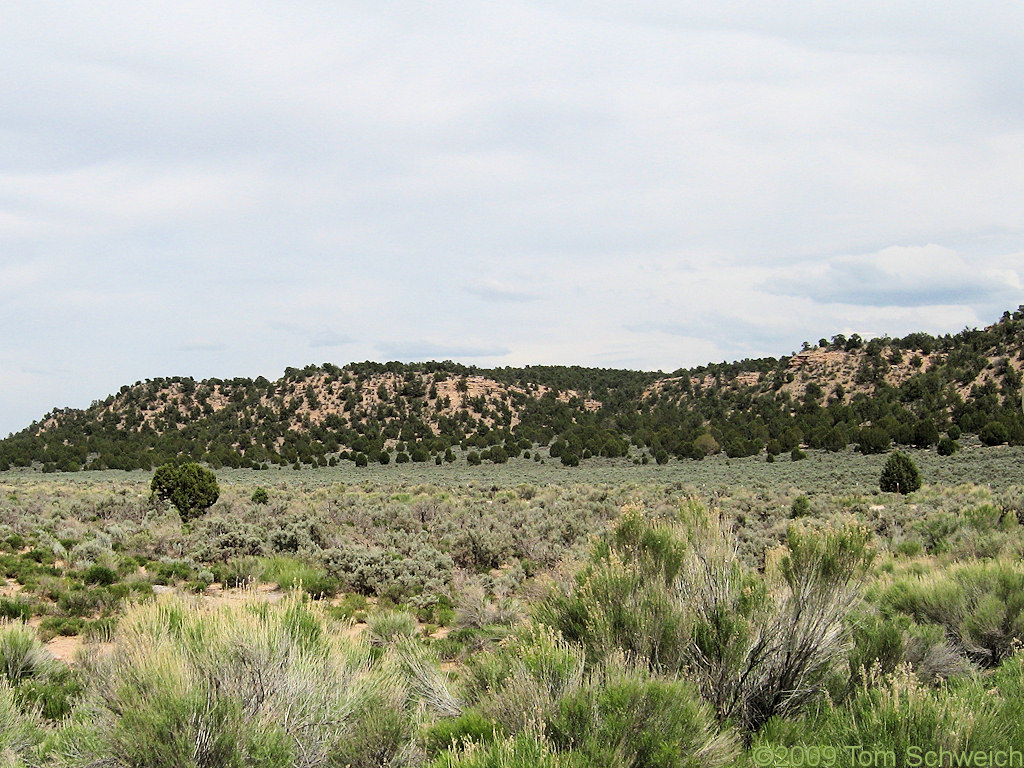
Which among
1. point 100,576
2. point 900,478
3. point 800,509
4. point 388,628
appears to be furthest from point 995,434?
point 100,576

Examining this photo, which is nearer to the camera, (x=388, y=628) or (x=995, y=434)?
(x=388, y=628)

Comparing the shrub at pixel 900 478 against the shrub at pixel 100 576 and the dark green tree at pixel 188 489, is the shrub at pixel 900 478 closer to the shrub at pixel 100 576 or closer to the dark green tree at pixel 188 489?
the dark green tree at pixel 188 489

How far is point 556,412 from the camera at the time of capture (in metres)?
69.9

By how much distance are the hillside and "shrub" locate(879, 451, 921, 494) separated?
14040 mm

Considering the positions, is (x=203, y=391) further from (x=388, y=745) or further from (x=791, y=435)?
(x=388, y=745)

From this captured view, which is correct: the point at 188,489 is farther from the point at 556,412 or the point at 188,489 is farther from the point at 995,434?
the point at 556,412

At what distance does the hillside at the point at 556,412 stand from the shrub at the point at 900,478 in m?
14.0

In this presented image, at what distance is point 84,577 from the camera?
36.0ft

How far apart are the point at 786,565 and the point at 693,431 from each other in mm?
47376

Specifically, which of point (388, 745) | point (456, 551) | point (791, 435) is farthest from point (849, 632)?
point (791, 435)

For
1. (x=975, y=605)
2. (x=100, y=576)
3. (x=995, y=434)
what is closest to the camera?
(x=975, y=605)

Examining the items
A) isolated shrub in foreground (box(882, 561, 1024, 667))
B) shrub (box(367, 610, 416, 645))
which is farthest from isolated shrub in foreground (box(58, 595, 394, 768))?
isolated shrub in foreground (box(882, 561, 1024, 667))

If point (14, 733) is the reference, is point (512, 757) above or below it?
above

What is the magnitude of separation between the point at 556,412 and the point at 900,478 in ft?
155
